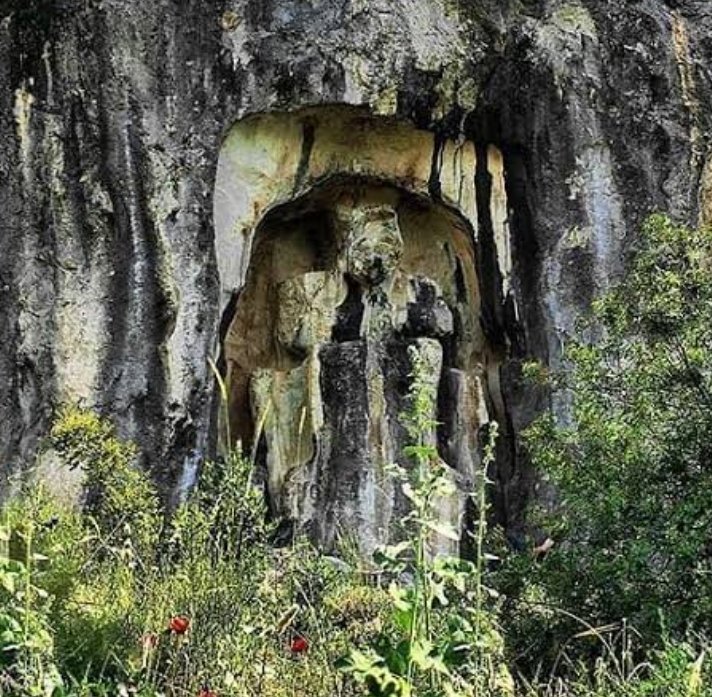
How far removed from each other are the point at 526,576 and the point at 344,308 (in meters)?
4.30

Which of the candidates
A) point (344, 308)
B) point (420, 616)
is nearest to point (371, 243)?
point (344, 308)

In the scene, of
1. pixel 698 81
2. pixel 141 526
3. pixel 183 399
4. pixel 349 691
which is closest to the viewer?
pixel 349 691

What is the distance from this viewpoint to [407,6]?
361 inches

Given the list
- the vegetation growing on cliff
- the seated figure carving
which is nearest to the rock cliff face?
the seated figure carving

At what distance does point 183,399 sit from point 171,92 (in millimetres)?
1982

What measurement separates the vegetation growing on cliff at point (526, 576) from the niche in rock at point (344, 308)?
8.91ft

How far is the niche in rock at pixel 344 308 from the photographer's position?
8.95m

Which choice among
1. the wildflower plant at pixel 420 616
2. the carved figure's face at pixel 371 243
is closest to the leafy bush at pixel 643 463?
the wildflower plant at pixel 420 616

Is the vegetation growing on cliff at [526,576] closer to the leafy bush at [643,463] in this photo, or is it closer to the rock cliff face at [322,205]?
the leafy bush at [643,463]

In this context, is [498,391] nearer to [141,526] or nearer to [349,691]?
[141,526]

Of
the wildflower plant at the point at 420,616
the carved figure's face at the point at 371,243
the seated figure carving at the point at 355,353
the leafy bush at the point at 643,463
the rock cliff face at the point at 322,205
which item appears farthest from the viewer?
the carved figure's face at the point at 371,243

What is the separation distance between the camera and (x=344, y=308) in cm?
954

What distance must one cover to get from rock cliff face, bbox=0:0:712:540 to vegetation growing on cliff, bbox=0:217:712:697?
2.33 metres

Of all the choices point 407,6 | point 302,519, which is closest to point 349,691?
point 302,519
